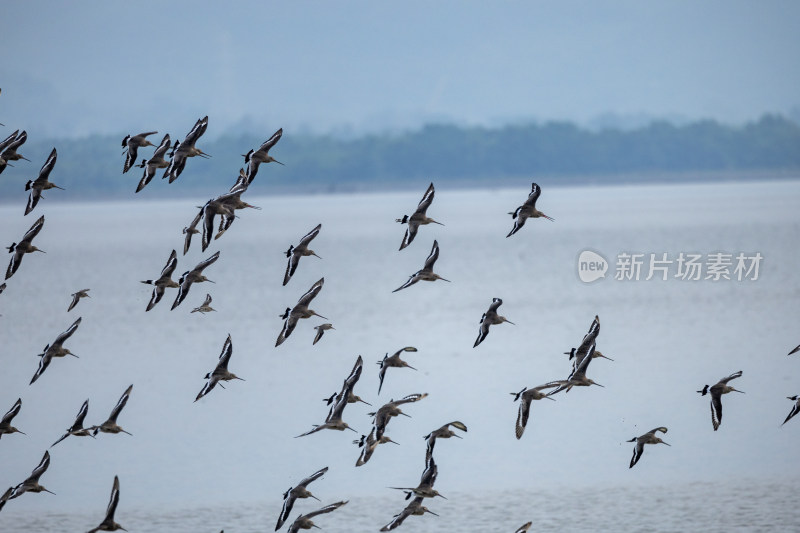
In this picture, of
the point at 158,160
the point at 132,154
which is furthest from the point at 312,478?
the point at 132,154

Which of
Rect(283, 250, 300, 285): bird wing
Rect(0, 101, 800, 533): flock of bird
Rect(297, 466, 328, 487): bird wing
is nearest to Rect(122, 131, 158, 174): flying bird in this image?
Rect(0, 101, 800, 533): flock of bird

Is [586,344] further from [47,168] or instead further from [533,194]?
[47,168]

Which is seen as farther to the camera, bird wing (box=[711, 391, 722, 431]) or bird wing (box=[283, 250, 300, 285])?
bird wing (box=[711, 391, 722, 431])

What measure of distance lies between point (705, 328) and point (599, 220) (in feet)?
216

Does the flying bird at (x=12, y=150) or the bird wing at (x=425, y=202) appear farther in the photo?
the bird wing at (x=425, y=202)

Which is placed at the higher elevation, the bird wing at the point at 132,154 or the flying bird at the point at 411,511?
the bird wing at the point at 132,154

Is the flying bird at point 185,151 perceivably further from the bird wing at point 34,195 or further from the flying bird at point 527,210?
the flying bird at point 527,210

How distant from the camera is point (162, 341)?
36594 millimetres

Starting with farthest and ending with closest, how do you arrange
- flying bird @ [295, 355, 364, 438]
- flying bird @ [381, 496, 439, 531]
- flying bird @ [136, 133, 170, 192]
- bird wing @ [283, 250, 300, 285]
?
flying bird @ [136, 133, 170, 192]
bird wing @ [283, 250, 300, 285]
flying bird @ [381, 496, 439, 531]
flying bird @ [295, 355, 364, 438]

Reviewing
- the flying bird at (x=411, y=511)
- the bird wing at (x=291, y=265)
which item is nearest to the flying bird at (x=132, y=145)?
the bird wing at (x=291, y=265)

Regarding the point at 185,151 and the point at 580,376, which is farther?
the point at 185,151

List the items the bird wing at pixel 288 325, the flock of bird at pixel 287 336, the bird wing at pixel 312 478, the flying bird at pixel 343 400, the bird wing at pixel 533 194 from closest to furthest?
the bird wing at pixel 312 478 → the flying bird at pixel 343 400 → the flock of bird at pixel 287 336 → the bird wing at pixel 533 194 → the bird wing at pixel 288 325

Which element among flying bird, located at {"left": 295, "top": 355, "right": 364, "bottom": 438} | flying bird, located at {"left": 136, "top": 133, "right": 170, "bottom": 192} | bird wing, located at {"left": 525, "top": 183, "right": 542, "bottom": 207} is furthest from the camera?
flying bird, located at {"left": 136, "top": 133, "right": 170, "bottom": 192}

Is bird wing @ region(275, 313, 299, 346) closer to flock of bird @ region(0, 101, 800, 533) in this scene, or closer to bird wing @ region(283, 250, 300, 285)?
flock of bird @ region(0, 101, 800, 533)
